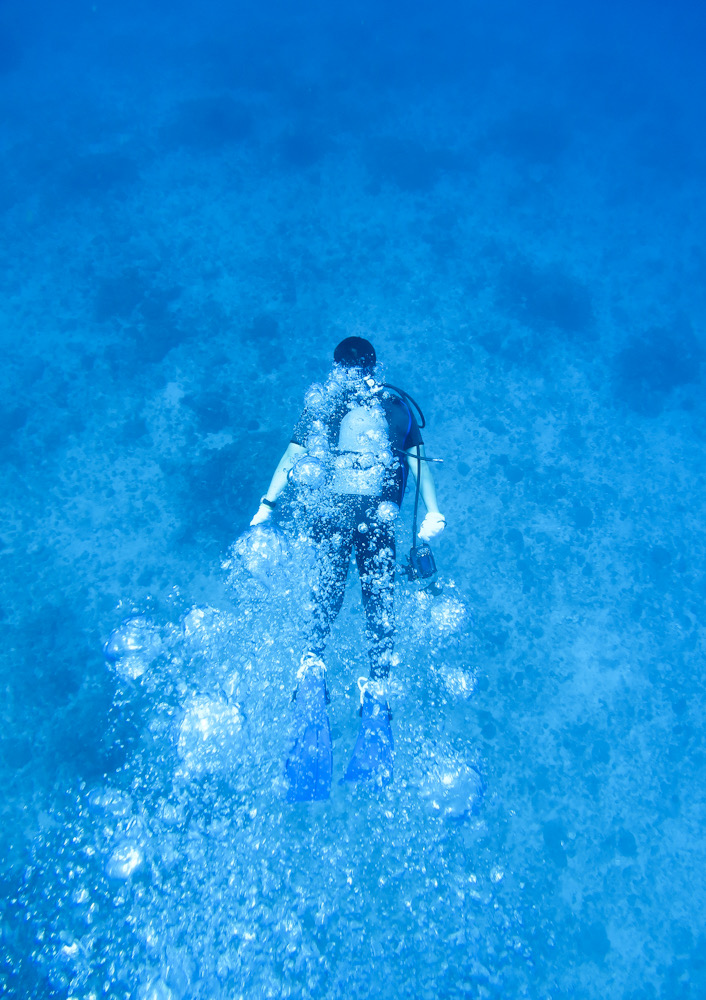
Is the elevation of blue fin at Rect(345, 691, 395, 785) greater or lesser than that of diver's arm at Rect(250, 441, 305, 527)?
lesser

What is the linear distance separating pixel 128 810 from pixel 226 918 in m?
0.86

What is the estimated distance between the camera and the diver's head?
302cm

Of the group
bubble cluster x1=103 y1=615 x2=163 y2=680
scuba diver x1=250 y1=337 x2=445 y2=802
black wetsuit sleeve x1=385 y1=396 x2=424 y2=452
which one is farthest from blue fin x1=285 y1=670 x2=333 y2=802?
black wetsuit sleeve x1=385 y1=396 x2=424 y2=452

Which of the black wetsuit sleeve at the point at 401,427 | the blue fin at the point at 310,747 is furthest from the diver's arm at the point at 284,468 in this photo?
the blue fin at the point at 310,747

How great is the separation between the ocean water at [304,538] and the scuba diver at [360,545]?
0.62 feet

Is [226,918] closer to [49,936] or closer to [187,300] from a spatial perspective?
[49,936]

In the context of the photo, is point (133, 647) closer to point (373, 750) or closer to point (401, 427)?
point (373, 750)

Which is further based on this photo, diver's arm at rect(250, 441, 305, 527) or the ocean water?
diver's arm at rect(250, 441, 305, 527)

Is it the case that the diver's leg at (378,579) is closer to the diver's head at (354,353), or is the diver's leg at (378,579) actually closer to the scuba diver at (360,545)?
the scuba diver at (360,545)

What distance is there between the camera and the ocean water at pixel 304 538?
114 inches

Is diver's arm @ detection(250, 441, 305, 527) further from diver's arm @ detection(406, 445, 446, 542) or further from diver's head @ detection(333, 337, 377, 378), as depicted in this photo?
diver's arm @ detection(406, 445, 446, 542)

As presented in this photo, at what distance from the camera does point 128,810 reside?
3016 mm

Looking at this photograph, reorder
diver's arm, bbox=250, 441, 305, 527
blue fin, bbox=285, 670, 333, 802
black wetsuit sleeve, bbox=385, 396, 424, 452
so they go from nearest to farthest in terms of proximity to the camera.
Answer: blue fin, bbox=285, 670, 333, 802 → black wetsuit sleeve, bbox=385, 396, 424, 452 → diver's arm, bbox=250, 441, 305, 527

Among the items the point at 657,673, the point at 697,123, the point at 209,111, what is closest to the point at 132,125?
the point at 209,111
